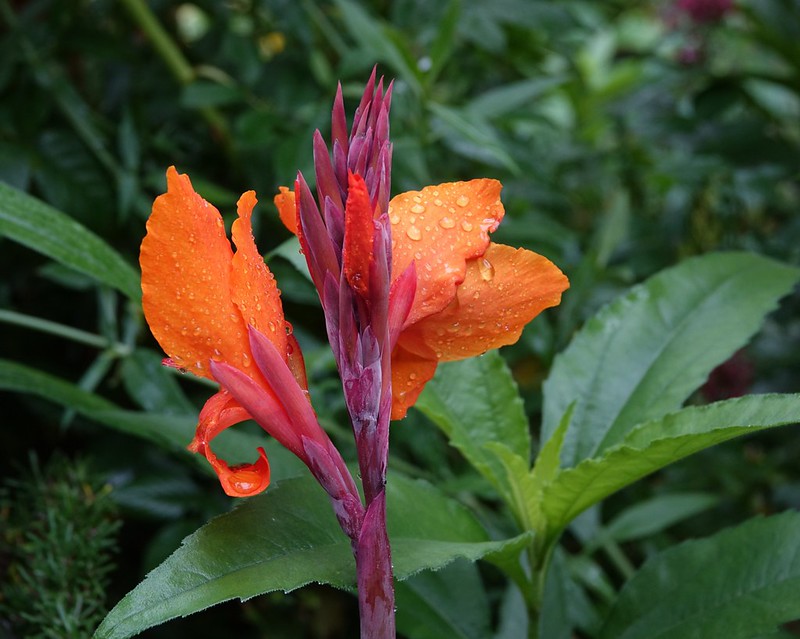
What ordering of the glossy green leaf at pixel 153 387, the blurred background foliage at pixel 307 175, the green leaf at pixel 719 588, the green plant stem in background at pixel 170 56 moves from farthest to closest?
1. the green plant stem in background at pixel 170 56
2. the blurred background foliage at pixel 307 175
3. the glossy green leaf at pixel 153 387
4. the green leaf at pixel 719 588

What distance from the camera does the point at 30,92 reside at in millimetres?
1158

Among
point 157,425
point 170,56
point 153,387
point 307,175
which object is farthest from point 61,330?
point 170,56

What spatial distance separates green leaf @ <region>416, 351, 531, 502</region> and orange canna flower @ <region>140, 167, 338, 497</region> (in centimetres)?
25

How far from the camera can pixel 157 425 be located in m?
0.70

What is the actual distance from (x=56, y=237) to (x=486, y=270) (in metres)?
0.39

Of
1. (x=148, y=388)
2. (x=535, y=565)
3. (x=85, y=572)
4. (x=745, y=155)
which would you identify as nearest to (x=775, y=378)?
(x=745, y=155)

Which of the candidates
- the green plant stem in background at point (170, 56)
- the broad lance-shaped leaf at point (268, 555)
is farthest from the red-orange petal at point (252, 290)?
the green plant stem in background at point (170, 56)

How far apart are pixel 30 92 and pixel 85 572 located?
0.72 meters

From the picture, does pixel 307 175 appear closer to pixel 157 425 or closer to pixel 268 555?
pixel 157 425

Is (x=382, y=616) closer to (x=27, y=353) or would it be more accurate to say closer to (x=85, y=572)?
(x=85, y=572)

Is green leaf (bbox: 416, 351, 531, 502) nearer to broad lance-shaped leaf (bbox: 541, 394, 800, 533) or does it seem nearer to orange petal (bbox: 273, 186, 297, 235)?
broad lance-shaped leaf (bbox: 541, 394, 800, 533)

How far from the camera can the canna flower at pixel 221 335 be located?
1.53 ft

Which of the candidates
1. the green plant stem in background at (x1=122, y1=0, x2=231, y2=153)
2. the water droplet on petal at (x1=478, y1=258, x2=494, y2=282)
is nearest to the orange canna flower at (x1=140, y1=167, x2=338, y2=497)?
the water droplet on petal at (x1=478, y1=258, x2=494, y2=282)

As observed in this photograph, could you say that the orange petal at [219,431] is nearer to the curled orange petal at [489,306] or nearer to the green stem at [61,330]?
the curled orange petal at [489,306]
